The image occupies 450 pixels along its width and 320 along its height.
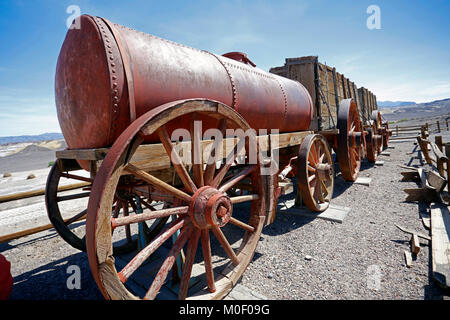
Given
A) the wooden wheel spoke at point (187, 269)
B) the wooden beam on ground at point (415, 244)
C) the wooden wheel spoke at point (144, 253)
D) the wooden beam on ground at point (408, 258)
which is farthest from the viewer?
the wooden beam on ground at point (415, 244)

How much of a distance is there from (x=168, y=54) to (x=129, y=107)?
0.70 metres

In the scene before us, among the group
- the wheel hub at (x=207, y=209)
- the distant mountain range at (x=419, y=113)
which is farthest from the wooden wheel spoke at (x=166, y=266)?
the distant mountain range at (x=419, y=113)

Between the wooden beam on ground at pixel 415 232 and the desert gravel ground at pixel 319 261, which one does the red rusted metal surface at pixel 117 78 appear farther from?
the wooden beam on ground at pixel 415 232

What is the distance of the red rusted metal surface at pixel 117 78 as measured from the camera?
1.80m

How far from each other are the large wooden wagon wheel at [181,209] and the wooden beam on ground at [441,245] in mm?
1819

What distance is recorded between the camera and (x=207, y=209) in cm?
204

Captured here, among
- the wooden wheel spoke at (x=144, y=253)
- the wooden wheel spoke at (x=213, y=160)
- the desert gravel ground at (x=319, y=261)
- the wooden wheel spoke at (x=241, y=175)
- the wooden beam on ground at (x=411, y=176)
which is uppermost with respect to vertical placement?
the wooden wheel spoke at (x=213, y=160)

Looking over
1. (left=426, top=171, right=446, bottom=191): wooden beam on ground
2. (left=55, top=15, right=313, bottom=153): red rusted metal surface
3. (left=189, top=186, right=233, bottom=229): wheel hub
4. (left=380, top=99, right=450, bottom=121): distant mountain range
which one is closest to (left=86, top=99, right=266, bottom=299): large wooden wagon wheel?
(left=189, top=186, right=233, bottom=229): wheel hub

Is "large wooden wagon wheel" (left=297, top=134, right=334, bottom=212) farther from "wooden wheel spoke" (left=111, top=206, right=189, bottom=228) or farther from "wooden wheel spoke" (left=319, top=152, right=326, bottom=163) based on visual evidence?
"wooden wheel spoke" (left=111, top=206, right=189, bottom=228)

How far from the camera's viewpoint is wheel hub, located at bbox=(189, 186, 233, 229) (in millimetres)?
2031

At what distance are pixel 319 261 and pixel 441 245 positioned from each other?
4.89ft

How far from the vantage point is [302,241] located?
347 cm
